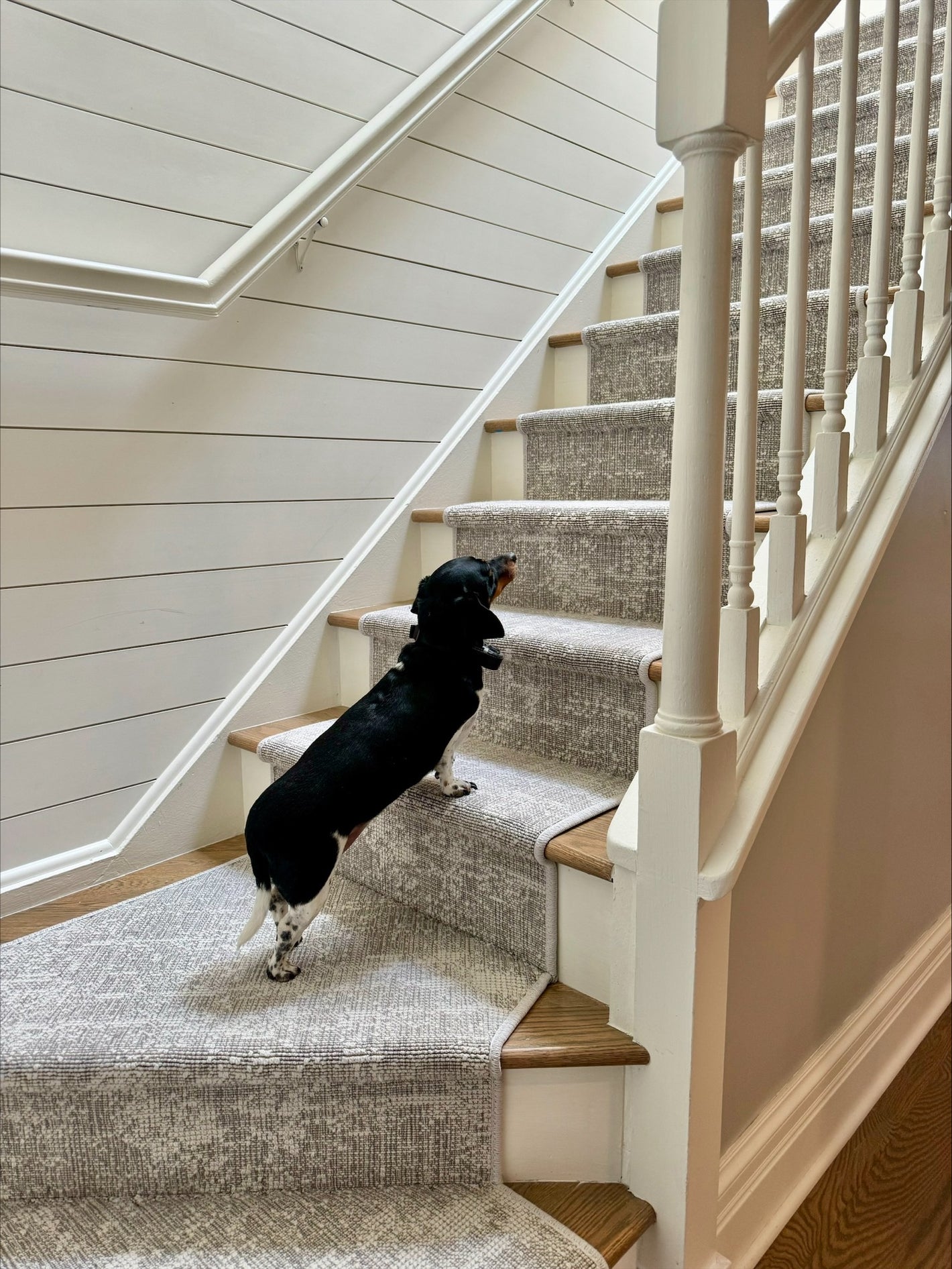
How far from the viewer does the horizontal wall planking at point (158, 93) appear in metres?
1.36

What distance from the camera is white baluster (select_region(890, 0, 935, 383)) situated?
50.3 inches

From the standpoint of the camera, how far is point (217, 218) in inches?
62.8

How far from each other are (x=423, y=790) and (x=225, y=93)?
1.30 meters

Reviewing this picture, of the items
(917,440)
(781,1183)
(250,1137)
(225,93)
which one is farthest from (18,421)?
(781,1183)

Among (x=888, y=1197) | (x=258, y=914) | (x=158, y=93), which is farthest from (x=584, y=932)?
(x=158, y=93)

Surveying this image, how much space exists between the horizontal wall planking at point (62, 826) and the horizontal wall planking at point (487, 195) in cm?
136

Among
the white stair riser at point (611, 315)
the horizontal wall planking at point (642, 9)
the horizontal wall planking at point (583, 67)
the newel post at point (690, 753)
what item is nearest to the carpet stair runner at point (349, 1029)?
the newel post at point (690, 753)

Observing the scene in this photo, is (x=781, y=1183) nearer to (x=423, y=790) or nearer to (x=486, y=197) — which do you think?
(x=423, y=790)

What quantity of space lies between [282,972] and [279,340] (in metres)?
1.19

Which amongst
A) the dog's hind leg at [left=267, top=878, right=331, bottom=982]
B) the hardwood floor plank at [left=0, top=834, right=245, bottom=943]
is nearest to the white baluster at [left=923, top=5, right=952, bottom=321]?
the dog's hind leg at [left=267, top=878, right=331, bottom=982]

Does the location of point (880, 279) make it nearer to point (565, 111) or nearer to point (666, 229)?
point (565, 111)

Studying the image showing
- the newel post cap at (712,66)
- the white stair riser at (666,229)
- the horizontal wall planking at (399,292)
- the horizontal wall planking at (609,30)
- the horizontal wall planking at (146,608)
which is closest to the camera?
the newel post cap at (712,66)

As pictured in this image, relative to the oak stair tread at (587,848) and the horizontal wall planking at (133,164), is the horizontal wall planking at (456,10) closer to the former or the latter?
the horizontal wall planking at (133,164)

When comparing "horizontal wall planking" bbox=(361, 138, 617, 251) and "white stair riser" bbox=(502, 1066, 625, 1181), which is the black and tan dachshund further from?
"horizontal wall planking" bbox=(361, 138, 617, 251)
